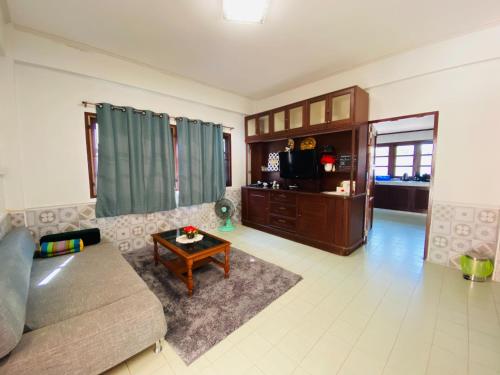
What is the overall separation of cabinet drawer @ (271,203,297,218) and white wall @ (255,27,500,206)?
194cm

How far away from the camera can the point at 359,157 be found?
121 inches

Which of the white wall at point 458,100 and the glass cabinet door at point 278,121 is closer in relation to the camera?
the white wall at point 458,100

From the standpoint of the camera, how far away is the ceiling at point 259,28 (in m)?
1.97

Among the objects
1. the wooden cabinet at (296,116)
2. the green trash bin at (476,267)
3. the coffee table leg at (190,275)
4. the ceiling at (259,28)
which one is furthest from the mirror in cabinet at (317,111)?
the coffee table leg at (190,275)

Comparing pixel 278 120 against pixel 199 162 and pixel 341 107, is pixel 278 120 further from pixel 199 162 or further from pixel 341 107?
pixel 199 162

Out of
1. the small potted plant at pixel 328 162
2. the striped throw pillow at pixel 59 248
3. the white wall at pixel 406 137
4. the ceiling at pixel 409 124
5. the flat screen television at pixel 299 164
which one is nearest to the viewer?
the striped throw pillow at pixel 59 248

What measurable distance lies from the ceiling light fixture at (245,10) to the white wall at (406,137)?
21.6 feet

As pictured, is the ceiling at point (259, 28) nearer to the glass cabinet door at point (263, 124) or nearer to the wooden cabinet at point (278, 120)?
the wooden cabinet at point (278, 120)

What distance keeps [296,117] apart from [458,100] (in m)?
2.06

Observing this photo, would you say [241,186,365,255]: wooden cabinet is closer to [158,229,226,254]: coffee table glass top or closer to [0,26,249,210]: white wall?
[158,229,226,254]: coffee table glass top

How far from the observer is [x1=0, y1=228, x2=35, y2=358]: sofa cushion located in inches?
40.5

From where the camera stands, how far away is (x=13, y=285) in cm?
130

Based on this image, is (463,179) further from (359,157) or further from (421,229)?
(421,229)

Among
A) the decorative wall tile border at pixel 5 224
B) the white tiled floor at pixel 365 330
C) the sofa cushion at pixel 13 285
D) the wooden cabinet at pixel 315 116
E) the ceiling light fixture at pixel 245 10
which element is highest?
the ceiling light fixture at pixel 245 10
